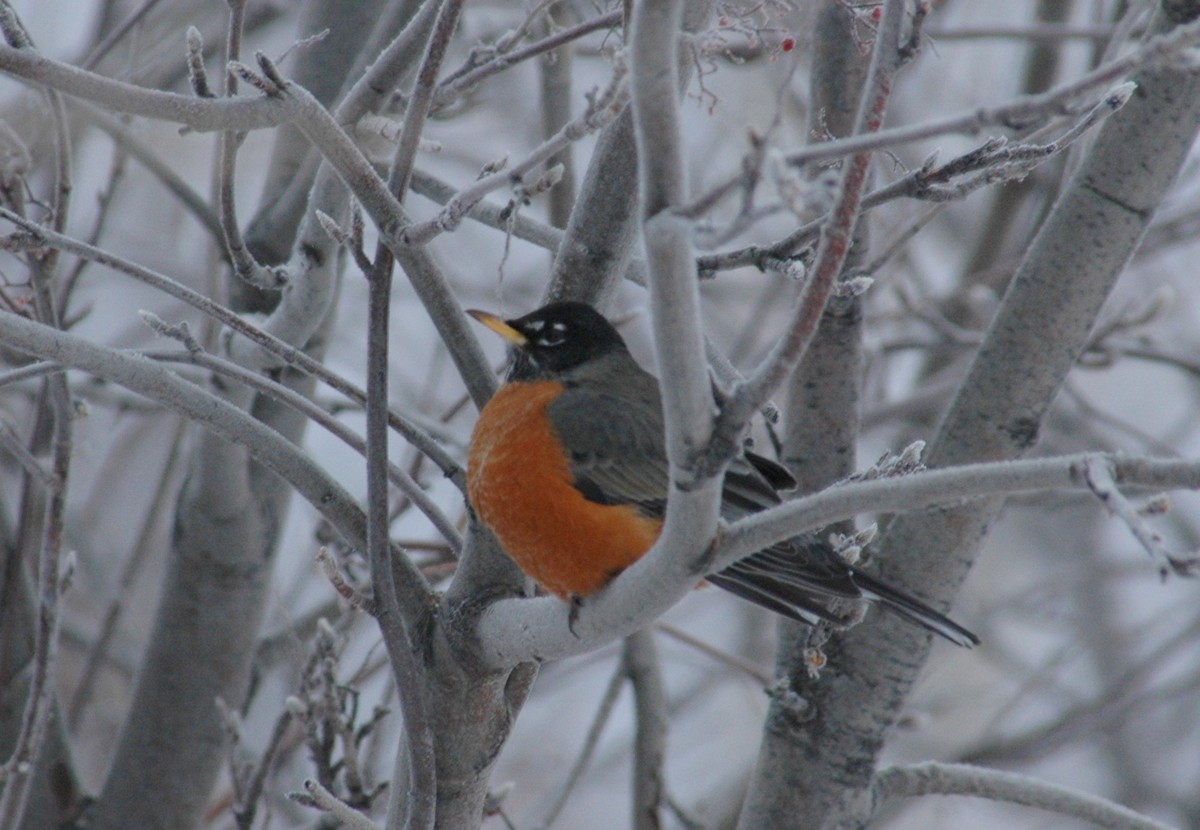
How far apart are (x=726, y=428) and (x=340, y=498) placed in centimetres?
87

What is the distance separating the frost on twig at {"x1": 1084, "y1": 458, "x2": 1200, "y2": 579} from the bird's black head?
1.22 m

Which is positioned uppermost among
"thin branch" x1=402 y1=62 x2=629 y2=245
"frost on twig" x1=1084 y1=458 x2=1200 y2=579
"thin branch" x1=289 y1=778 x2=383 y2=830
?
"thin branch" x1=402 y1=62 x2=629 y2=245

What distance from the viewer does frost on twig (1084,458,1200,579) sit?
1.19 metres

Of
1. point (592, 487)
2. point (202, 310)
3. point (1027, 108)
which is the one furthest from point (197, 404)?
point (1027, 108)

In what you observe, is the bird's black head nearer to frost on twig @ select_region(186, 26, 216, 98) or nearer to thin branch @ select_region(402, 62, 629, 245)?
thin branch @ select_region(402, 62, 629, 245)

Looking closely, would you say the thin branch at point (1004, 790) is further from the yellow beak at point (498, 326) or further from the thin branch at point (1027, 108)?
the thin branch at point (1027, 108)

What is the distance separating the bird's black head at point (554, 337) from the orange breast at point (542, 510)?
0.15 m

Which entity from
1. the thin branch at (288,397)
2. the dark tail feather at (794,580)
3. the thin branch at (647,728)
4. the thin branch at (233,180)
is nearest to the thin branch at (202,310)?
the thin branch at (288,397)

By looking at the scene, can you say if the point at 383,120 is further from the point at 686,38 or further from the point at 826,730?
the point at 826,730

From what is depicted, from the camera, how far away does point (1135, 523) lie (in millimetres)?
1186

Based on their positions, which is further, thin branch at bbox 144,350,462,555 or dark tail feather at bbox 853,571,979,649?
dark tail feather at bbox 853,571,979,649

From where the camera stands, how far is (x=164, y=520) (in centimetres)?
620

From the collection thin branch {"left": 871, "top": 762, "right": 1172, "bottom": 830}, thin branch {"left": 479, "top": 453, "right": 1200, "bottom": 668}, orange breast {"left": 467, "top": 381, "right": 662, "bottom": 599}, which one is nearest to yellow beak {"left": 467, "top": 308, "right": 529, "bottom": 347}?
orange breast {"left": 467, "top": 381, "right": 662, "bottom": 599}

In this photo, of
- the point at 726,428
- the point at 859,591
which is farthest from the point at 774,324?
the point at 726,428
